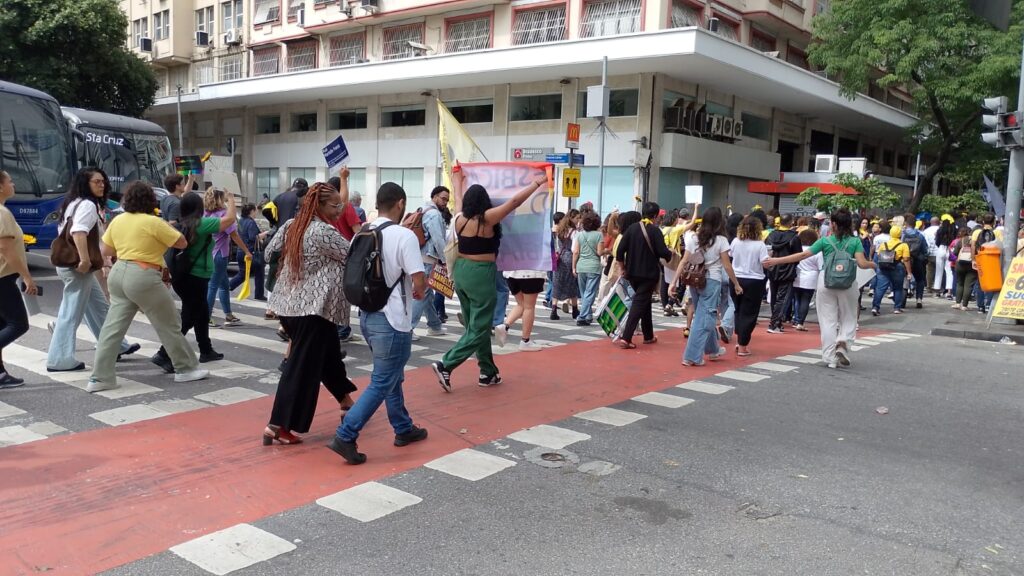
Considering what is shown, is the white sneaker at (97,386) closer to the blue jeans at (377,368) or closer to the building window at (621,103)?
the blue jeans at (377,368)

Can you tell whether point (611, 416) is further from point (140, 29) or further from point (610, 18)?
point (140, 29)

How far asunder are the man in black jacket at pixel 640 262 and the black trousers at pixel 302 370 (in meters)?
4.98

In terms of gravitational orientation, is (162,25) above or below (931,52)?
above

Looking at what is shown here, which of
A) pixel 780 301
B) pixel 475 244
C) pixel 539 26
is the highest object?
pixel 539 26

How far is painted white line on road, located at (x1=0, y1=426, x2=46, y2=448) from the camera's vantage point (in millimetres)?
5273

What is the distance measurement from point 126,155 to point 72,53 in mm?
13920

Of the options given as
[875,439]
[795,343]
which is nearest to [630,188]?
[795,343]

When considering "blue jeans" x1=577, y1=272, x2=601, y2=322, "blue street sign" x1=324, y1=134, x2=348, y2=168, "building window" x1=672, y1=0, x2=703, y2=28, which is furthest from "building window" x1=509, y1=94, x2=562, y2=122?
"blue street sign" x1=324, y1=134, x2=348, y2=168

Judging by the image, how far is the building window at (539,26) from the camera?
1063 inches

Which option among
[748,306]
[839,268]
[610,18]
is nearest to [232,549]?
[839,268]

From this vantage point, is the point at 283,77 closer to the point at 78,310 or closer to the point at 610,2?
the point at 610,2

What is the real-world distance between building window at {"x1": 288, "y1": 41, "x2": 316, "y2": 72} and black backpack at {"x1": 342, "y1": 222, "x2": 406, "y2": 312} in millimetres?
33385

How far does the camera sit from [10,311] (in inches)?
258

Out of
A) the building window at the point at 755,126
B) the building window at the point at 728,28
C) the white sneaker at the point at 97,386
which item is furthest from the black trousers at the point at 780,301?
the building window at the point at 755,126
